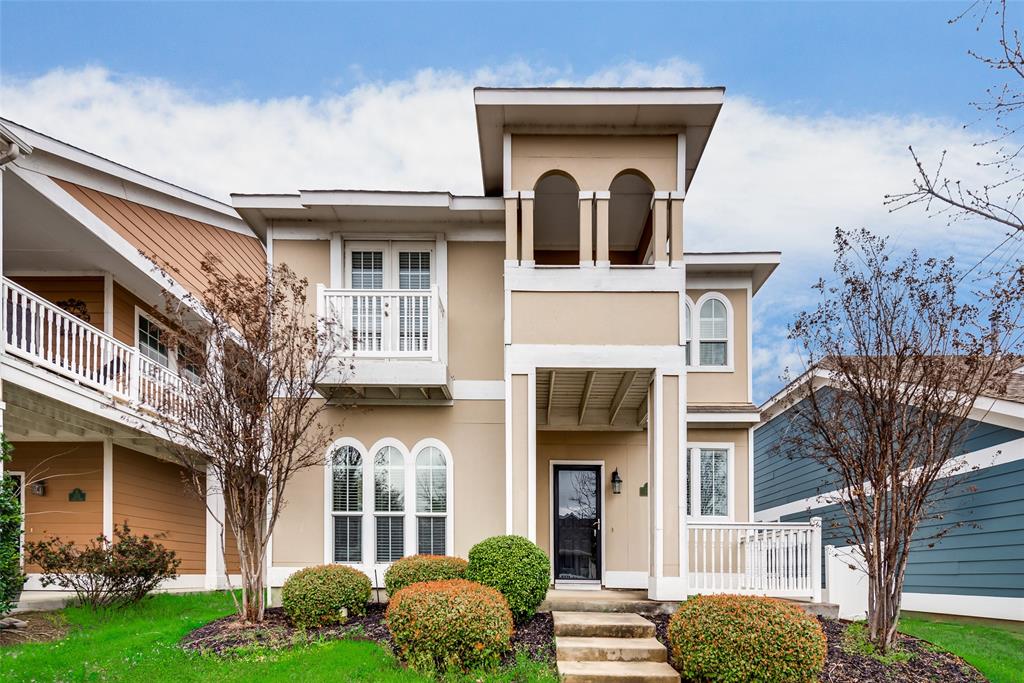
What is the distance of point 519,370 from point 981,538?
8.14 m

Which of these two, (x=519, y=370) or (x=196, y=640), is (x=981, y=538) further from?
(x=196, y=640)

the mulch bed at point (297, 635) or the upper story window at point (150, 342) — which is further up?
the upper story window at point (150, 342)

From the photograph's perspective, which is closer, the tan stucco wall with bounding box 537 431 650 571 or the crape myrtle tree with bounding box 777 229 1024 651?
the crape myrtle tree with bounding box 777 229 1024 651

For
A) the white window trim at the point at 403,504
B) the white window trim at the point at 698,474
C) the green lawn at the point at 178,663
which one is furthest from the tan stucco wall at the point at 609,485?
the green lawn at the point at 178,663

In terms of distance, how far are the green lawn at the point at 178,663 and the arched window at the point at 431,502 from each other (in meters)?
2.76

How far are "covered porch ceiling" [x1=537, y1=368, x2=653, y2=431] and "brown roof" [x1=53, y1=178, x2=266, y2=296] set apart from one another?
20.1ft

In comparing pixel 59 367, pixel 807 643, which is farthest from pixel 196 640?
pixel 807 643

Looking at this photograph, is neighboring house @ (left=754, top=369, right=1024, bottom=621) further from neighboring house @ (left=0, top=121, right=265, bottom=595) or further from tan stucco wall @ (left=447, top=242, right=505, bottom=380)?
neighboring house @ (left=0, top=121, right=265, bottom=595)

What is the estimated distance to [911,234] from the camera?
8.67 meters

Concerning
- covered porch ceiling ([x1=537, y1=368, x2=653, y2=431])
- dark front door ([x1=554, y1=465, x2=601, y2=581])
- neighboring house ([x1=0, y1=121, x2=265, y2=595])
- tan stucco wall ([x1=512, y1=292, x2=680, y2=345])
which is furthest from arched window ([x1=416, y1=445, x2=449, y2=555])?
neighboring house ([x1=0, y1=121, x2=265, y2=595])

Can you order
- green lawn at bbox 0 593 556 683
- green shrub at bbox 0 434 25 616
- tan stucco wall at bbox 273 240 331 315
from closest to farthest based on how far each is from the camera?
green lawn at bbox 0 593 556 683 → green shrub at bbox 0 434 25 616 → tan stucco wall at bbox 273 240 331 315

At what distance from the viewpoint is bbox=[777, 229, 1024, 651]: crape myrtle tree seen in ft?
28.6

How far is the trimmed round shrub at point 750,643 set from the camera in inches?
298

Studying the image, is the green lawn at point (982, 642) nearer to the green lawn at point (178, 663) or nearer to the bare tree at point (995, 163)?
the green lawn at point (178, 663)
